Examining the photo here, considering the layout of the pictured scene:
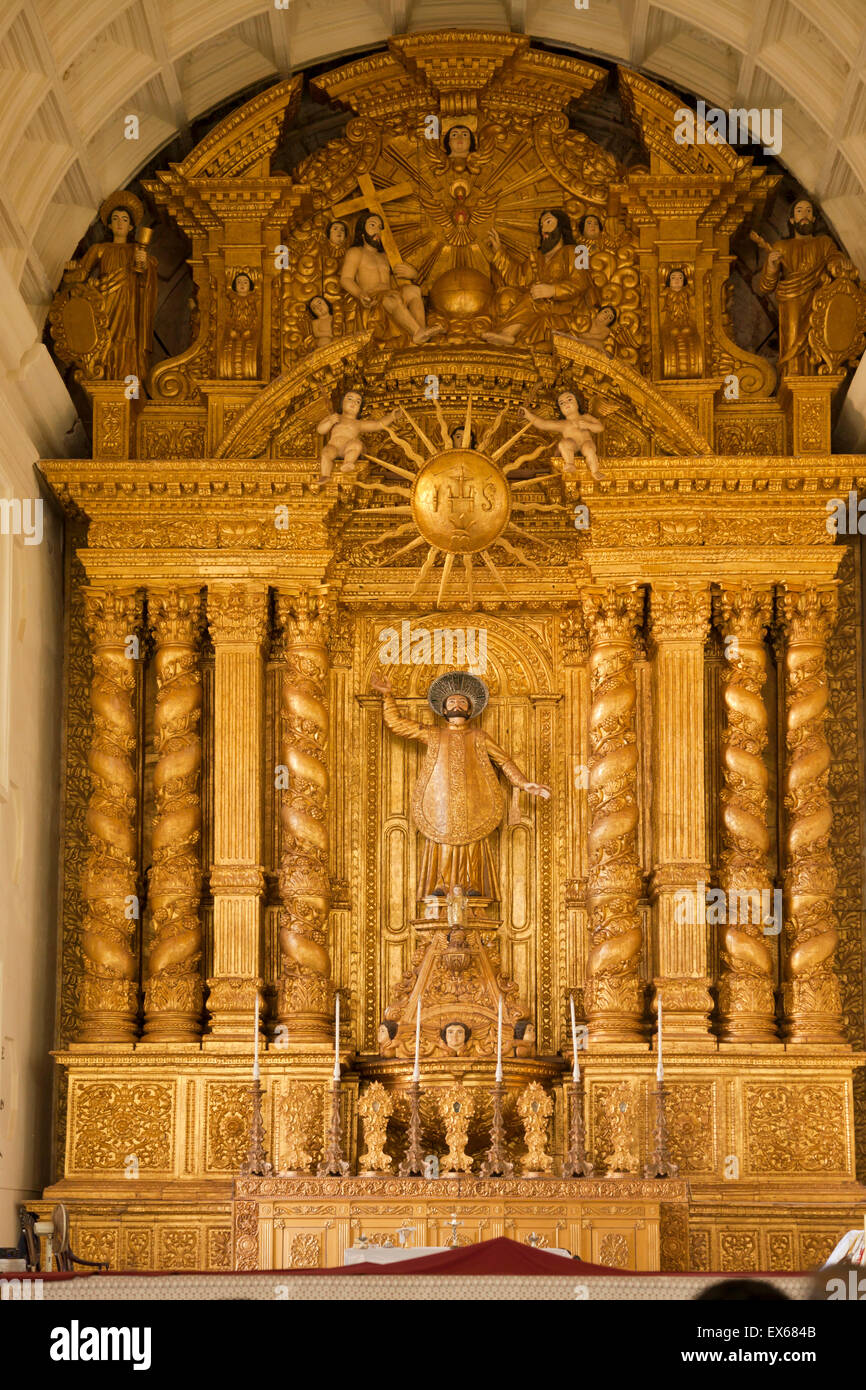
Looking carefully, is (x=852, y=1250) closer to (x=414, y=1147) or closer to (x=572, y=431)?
(x=414, y=1147)

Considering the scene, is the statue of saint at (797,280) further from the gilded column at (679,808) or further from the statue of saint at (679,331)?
the gilded column at (679,808)

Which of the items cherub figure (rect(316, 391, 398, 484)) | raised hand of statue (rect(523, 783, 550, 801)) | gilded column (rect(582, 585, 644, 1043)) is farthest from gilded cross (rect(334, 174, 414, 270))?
raised hand of statue (rect(523, 783, 550, 801))

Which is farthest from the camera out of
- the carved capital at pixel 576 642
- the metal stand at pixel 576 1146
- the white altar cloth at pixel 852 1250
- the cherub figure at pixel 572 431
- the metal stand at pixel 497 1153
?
the carved capital at pixel 576 642

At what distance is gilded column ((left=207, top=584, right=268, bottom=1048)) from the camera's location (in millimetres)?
18688

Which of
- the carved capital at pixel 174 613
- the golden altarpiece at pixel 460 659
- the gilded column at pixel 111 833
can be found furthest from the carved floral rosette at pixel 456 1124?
the carved capital at pixel 174 613

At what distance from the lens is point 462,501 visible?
19172 mm

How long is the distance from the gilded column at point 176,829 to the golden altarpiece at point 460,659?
0.04 m

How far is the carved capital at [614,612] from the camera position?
19.3 meters

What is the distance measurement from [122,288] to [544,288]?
362cm

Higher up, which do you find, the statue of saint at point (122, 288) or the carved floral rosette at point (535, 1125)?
the statue of saint at point (122, 288)

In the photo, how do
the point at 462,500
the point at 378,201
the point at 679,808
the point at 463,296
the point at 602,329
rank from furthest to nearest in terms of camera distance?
the point at 378,201 < the point at 463,296 < the point at 602,329 < the point at 462,500 < the point at 679,808

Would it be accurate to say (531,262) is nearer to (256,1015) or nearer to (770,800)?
(770,800)

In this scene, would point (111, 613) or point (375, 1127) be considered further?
point (111, 613)

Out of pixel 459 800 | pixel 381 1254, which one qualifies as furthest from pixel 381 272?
pixel 381 1254
